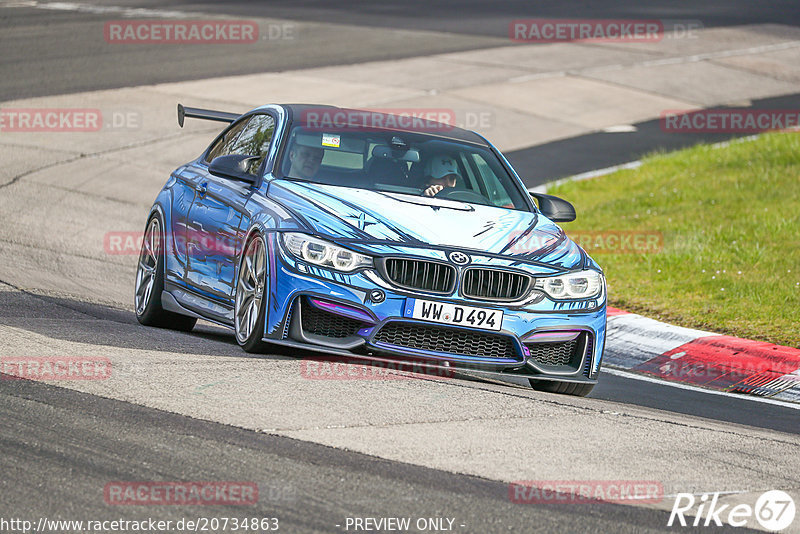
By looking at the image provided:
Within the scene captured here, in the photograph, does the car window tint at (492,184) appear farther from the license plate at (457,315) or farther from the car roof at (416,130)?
the license plate at (457,315)

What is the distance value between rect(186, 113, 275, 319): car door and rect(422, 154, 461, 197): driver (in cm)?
116

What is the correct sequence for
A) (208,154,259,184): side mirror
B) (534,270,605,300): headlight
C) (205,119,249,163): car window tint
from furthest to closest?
(205,119,249,163): car window tint, (208,154,259,184): side mirror, (534,270,605,300): headlight

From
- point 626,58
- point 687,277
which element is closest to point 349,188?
point 687,277

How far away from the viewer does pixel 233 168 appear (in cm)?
843

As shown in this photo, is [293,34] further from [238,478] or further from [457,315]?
[238,478]

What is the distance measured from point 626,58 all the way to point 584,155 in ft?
29.9

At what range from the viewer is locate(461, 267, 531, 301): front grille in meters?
7.42

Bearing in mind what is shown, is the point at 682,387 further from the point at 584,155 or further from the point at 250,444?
the point at 584,155

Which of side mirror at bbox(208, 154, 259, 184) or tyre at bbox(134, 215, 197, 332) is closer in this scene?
side mirror at bbox(208, 154, 259, 184)

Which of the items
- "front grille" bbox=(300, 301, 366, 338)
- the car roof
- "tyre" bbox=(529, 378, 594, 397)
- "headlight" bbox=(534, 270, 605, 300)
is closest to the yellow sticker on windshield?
the car roof

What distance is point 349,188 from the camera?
8258mm

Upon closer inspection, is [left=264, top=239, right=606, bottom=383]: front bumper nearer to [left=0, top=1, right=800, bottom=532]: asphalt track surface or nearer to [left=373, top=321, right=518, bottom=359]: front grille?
[left=373, top=321, right=518, bottom=359]: front grille

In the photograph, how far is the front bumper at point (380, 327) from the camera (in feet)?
23.9

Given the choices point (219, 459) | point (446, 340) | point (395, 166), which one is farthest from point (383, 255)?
point (219, 459)
